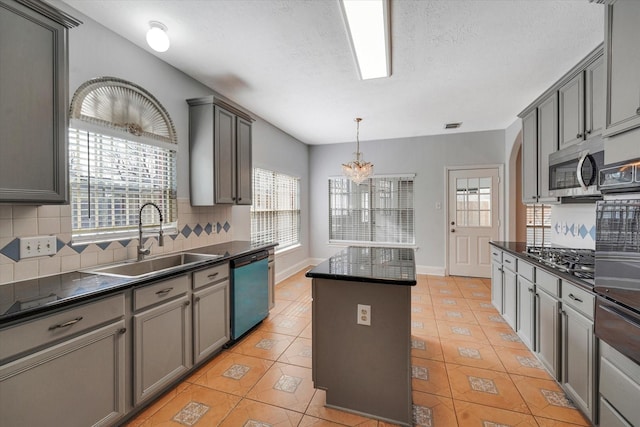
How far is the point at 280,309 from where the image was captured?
12.0ft

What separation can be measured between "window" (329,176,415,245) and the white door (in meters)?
0.76

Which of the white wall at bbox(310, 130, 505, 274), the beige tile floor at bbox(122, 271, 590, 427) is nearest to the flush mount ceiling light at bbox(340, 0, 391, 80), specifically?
the beige tile floor at bbox(122, 271, 590, 427)

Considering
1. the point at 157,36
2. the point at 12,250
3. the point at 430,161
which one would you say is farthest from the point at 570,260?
the point at 12,250

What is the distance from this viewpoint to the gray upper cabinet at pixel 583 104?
206cm

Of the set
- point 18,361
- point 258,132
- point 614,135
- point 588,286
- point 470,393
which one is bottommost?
point 470,393

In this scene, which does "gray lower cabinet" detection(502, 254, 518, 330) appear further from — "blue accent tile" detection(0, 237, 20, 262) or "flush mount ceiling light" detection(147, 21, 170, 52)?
"blue accent tile" detection(0, 237, 20, 262)

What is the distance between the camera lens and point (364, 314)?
5.87 ft

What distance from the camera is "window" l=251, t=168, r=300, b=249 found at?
14.2 feet

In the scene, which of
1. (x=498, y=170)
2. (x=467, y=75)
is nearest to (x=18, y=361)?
(x=467, y=75)

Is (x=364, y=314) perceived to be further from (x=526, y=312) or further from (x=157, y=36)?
(x=157, y=36)

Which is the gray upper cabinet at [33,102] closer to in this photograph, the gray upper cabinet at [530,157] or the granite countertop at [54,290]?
the granite countertop at [54,290]

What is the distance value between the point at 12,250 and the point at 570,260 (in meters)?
3.86

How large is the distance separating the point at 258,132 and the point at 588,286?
4004 mm

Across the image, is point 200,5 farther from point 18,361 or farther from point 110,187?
point 18,361
